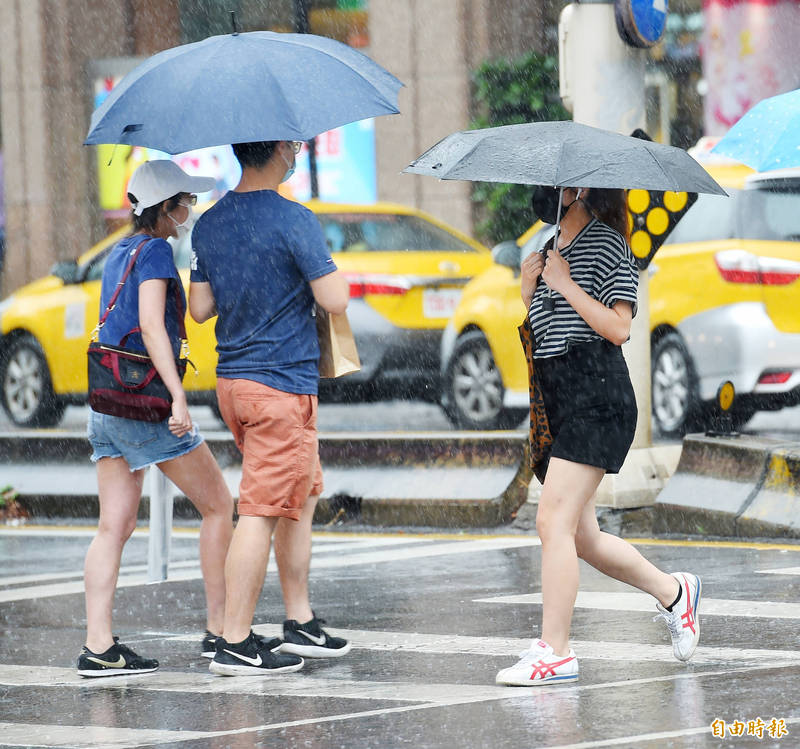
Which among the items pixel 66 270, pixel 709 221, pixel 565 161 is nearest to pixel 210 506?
pixel 565 161

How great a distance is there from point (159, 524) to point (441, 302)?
6.38 meters

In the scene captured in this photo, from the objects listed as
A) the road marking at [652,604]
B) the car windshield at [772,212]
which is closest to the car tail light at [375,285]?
the car windshield at [772,212]

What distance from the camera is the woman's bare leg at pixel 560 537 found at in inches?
242

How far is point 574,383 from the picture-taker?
20.3 feet

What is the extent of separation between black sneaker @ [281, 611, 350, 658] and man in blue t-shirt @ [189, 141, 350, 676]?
20cm

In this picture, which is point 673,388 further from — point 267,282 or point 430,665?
point 267,282

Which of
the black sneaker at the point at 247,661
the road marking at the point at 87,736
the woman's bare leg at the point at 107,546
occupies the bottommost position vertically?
the black sneaker at the point at 247,661

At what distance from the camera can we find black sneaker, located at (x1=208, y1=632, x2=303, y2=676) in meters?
6.52

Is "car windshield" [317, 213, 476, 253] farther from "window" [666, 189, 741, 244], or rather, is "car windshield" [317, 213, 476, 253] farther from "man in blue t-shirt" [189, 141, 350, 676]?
"man in blue t-shirt" [189, 141, 350, 676]

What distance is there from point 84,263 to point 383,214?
97.9 inches

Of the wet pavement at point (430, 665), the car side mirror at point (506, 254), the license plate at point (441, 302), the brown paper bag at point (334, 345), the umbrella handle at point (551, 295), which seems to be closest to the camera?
the wet pavement at point (430, 665)

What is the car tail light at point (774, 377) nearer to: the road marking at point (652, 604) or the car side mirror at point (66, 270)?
the road marking at point (652, 604)

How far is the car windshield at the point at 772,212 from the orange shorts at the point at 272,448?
22.0 feet

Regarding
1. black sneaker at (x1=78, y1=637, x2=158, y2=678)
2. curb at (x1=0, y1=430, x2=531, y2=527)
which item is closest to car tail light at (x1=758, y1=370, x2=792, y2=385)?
curb at (x1=0, y1=430, x2=531, y2=527)
